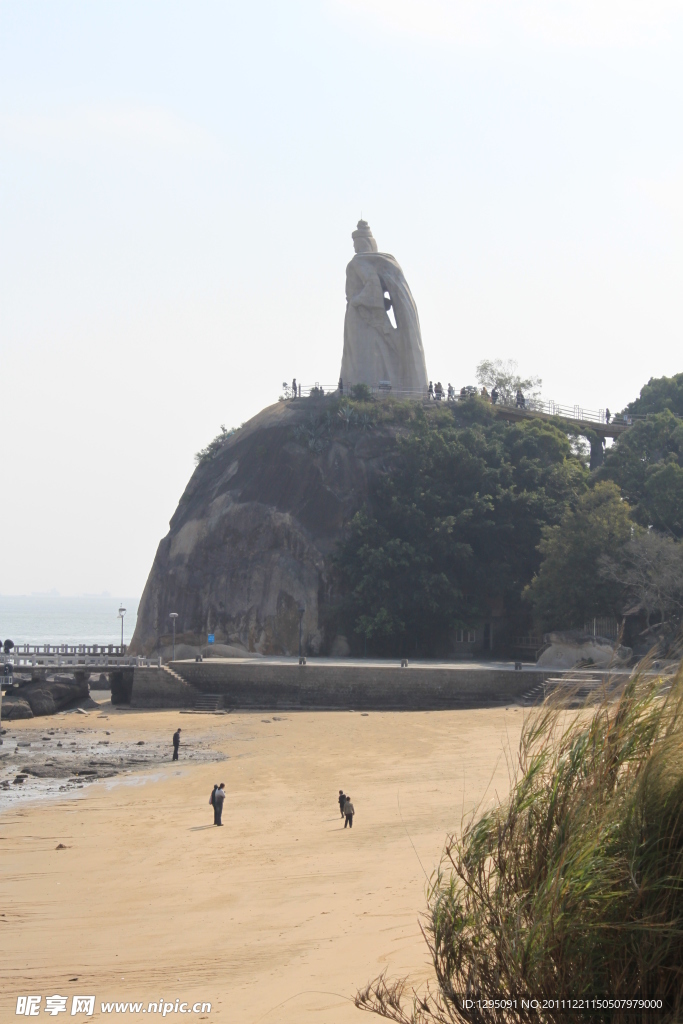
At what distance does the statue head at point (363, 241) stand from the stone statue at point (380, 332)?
1245mm

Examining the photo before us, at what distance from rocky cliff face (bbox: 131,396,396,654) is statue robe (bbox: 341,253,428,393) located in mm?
4093

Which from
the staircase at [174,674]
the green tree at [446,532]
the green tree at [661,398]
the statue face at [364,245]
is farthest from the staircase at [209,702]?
the green tree at [661,398]

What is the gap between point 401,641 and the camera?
46.5 m

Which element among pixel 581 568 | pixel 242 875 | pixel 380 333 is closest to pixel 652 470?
pixel 581 568

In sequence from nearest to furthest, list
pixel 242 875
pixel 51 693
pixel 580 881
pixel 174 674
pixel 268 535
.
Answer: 1. pixel 580 881
2. pixel 242 875
3. pixel 51 693
4. pixel 174 674
5. pixel 268 535

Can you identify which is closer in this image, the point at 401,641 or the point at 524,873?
the point at 524,873

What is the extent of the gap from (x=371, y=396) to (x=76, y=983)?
152 feet

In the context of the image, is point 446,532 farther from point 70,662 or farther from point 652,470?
point 70,662

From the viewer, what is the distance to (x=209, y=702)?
38344mm

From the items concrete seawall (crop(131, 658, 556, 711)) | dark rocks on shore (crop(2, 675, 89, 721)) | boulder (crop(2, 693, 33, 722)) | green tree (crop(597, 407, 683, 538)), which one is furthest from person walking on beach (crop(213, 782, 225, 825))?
green tree (crop(597, 407, 683, 538))

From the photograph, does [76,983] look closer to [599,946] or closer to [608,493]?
[599,946]

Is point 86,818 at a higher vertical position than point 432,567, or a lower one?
lower

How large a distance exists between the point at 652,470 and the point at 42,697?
27371mm

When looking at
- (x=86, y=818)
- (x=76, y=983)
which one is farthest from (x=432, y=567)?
(x=76, y=983)
